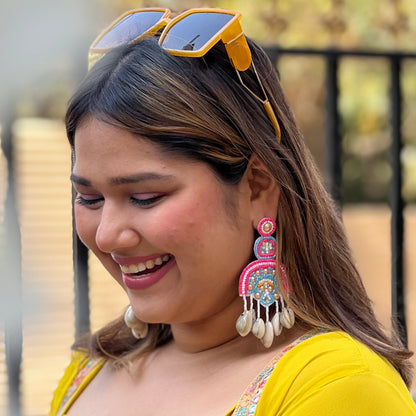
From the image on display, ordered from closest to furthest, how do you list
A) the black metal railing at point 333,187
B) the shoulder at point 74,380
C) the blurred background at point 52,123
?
1. the blurred background at point 52,123
2. the shoulder at point 74,380
3. the black metal railing at point 333,187

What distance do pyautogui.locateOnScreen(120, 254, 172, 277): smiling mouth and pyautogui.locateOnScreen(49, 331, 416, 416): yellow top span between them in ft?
0.86

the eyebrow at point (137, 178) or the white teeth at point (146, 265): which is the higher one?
the eyebrow at point (137, 178)

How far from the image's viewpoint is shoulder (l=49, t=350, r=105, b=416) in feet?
5.37

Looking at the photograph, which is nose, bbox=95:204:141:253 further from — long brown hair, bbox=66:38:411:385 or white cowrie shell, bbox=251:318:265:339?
white cowrie shell, bbox=251:318:265:339

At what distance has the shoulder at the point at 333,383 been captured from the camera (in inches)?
45.3

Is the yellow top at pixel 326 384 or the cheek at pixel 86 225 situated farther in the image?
the cheek at pixel 86 225

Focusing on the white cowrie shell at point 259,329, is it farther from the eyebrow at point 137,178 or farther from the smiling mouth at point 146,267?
the eyebrow at point 137,178

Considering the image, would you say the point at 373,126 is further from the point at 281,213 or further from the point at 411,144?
the point at 281,213

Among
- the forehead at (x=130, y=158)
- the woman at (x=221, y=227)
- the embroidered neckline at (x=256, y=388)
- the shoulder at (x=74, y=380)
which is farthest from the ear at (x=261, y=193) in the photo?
the shoulder at (x=74, y=380)

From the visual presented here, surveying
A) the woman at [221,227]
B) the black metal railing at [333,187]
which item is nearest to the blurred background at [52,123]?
the black metal railing at [333,187]

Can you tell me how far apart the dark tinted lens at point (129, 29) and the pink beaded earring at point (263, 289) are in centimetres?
43

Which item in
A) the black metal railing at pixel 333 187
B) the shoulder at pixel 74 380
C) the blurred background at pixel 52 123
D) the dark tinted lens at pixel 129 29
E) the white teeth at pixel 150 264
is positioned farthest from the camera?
the black metal railing at pixel 333 187

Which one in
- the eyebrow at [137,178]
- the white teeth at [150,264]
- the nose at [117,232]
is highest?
the eyebrow at [137,178]

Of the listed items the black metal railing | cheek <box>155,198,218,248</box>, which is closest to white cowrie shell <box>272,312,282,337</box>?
cheek <box>155,198,218,248</box>
